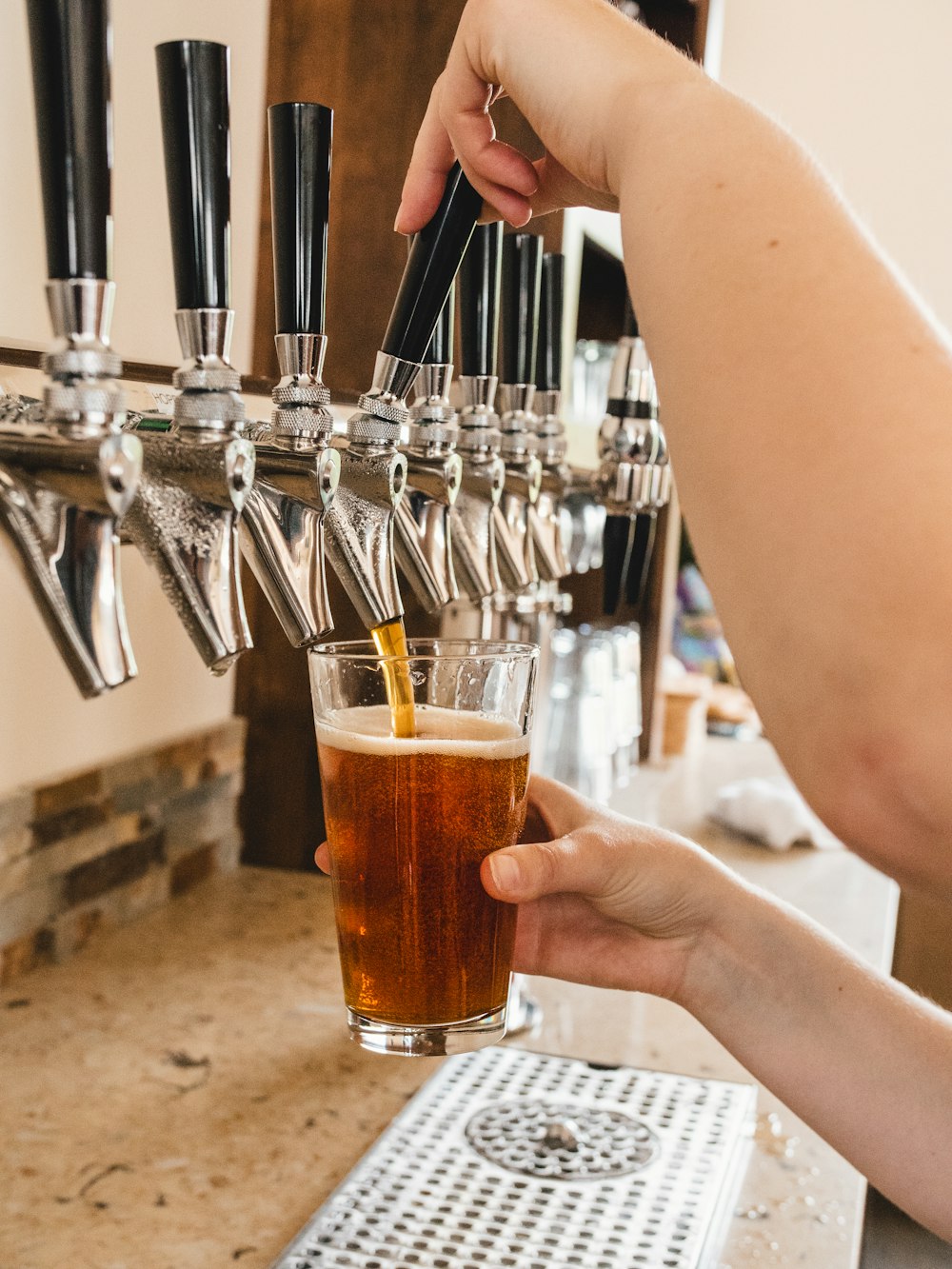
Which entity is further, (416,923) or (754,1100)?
(754,1100)

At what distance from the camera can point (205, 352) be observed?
572 millimetres

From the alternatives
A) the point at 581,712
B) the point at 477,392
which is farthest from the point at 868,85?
the point at 477,392

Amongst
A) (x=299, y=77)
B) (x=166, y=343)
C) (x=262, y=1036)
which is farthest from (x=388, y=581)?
(x=299, y=77)

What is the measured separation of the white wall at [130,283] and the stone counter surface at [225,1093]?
0.75 feet

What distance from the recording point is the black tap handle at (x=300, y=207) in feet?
2.09

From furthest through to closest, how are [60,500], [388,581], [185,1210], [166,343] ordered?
1. [166,343]
2. [185,1210]
3. [388,581]
4. [60,500]

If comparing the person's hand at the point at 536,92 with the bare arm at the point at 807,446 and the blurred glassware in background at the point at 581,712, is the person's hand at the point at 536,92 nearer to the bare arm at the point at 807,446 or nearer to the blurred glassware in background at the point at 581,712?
the bare arm at the point at 807,446

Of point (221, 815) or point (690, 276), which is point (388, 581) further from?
point (221, 815)

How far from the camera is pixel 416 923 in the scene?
0.73 m

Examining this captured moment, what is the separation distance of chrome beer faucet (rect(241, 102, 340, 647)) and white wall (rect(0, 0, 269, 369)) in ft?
1.88

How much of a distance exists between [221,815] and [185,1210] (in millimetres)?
776

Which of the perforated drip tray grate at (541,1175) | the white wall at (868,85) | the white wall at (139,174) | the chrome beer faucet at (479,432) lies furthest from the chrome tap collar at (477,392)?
the white wall at (868,85)

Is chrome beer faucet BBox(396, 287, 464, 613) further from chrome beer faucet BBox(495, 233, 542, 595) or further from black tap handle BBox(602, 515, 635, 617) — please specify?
black tap handle BBox(602, 515, 635, 617)

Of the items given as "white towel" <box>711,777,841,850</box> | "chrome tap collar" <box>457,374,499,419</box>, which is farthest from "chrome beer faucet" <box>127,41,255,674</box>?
"white towel" <box>711,777,841,850</box>
